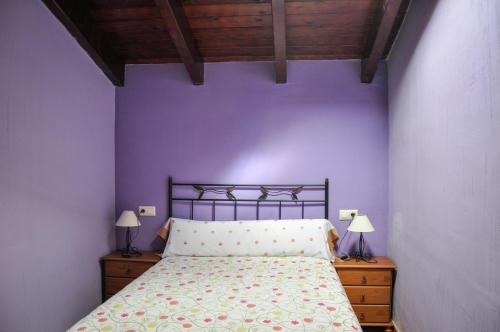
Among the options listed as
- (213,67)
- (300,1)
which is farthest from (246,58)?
(300,1)

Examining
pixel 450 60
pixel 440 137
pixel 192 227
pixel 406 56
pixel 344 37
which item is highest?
pixel 344 37

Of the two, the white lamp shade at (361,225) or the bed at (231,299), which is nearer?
the bed at (231,299)

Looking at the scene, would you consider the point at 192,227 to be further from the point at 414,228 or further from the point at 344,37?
the point at 344,37

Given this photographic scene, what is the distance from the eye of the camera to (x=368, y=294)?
8.93ft

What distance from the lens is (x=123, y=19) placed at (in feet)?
8.90

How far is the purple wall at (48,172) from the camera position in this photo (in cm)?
209

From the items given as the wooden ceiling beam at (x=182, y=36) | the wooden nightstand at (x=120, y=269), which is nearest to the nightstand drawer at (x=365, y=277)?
the wooden nightstand at (x=120, y=269)

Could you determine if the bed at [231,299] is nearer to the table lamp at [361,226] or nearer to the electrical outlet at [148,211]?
the table lamp at [361,226]

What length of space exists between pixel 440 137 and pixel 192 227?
2.01 m

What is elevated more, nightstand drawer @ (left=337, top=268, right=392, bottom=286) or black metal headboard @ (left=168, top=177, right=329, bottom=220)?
→ black metal headboard @ (left=168, top=177, right=329, bottom=220)

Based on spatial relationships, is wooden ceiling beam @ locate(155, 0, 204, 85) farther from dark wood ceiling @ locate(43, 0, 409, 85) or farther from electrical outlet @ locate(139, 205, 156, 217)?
electrical outlet @ locate(139, 205, 156, 217)

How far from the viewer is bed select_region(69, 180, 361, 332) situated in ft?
5.27

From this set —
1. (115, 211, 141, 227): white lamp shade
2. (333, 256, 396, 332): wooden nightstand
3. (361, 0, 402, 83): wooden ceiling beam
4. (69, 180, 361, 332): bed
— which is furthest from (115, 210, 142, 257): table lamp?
(361, 0, 402, 83): wooden ceiling beam

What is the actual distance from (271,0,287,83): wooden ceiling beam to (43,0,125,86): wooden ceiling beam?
1.50 meters
